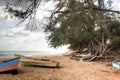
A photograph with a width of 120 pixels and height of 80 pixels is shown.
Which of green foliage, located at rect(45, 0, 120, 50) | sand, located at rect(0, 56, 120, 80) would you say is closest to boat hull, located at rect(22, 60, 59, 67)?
sand, located at rect(0, 56, 120, 80)

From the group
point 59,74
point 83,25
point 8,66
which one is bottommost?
point 59,74

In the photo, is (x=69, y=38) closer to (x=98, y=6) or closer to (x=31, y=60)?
(x=31, y=60)

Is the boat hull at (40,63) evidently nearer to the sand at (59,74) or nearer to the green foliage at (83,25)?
the sand at (59,74)

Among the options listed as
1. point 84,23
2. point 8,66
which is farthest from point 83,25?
point 8,66

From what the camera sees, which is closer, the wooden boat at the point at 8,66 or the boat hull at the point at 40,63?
the wooden boat at the point at 8,66

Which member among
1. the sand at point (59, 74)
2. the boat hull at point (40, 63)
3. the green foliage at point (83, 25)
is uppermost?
the green foliage at point (83, 25)

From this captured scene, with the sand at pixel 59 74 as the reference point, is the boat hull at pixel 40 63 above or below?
above

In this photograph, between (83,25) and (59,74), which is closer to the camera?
(59,74)

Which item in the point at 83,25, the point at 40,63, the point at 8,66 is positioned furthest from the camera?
the point at 83,25

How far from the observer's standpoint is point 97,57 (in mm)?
26375

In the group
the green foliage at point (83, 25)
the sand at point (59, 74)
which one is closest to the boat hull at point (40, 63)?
the sand at point (59, 74)

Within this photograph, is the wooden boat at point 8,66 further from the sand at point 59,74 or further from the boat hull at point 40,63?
the boat hull at point 40,63

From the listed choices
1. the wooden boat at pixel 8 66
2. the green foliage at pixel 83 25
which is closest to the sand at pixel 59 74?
the wooden boat at pixel 8 66

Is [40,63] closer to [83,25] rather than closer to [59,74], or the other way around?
[59,74]
